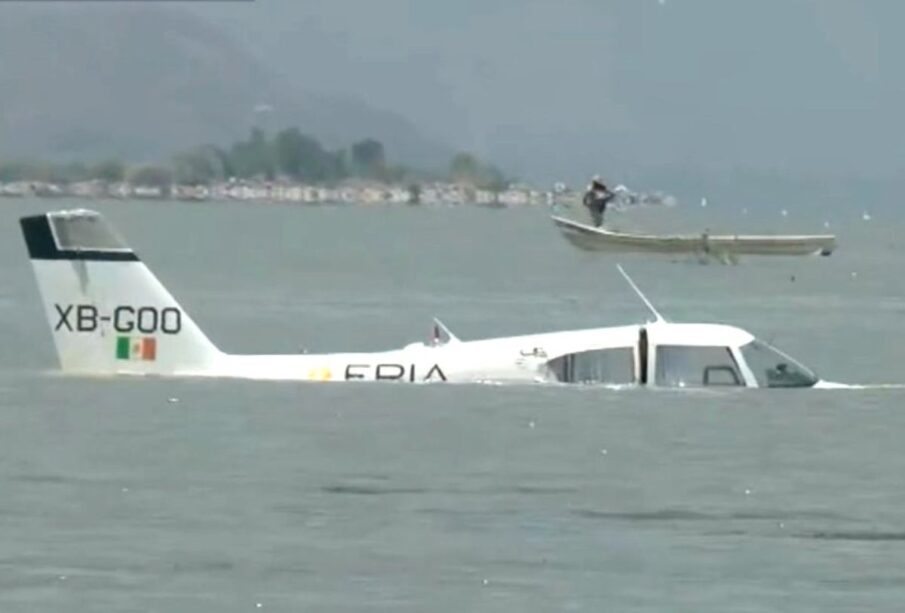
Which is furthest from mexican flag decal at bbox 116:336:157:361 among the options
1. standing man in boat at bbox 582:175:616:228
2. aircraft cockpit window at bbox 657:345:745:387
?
standing man in boat at bbox 582:175:616:228

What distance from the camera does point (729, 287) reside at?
8019 centimetres

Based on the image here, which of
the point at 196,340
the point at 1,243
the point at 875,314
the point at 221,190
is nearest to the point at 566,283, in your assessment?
the point at 875,314

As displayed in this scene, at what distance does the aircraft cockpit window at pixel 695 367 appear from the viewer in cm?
3378

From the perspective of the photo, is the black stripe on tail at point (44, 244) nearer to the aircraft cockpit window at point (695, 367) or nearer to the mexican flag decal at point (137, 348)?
the mexican flag decal at point (137, 348)

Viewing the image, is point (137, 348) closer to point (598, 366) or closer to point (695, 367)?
point (598, 366)

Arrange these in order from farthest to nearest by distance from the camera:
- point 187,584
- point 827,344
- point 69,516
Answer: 1. point 827,344
2. point 69,516
3. point 187,584

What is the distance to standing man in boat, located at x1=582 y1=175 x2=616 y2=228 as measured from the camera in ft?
296

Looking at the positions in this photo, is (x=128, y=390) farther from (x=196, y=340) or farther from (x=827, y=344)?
(x=827, y=344)

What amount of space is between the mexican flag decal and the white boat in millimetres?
56313

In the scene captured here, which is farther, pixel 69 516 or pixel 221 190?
pixel 221 190

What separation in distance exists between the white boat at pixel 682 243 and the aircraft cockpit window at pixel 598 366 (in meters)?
56.2

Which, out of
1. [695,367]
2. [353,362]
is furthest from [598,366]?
[353,362]

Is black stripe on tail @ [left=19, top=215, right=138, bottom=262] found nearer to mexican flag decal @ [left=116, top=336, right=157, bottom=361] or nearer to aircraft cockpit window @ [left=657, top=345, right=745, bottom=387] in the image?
mexican flag decal @ [left=116, top=336, right=157, bottom=361]

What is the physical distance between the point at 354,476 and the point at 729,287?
2056 inches
